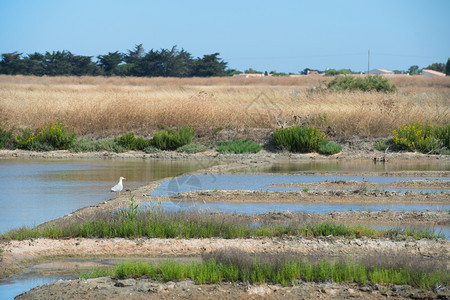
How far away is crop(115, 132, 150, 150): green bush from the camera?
87.2 feet

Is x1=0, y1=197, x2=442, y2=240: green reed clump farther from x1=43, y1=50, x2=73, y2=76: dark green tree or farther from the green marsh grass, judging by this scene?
x1=43, y1=50, x2=73, y2=76: dark green tree

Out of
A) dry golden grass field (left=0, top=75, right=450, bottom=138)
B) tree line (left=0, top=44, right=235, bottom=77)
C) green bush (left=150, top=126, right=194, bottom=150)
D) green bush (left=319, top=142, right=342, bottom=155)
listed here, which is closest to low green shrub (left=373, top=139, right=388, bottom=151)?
dry golden grass field (left=0, top=75, right=450, bottom=138)

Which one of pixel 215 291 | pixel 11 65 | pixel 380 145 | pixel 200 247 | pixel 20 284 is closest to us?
pixel 215 291

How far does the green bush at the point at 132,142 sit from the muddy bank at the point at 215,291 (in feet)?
61.9

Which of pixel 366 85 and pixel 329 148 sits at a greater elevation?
pixel 366 85

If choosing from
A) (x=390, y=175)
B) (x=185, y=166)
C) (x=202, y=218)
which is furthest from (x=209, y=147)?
(x=202, y=218)

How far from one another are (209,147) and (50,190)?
38.7 ft

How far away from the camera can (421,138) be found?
84.4 feet

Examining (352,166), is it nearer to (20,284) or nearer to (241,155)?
(241,155)

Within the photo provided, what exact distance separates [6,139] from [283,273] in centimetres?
2192

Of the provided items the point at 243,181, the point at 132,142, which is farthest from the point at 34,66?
the point at 243,181

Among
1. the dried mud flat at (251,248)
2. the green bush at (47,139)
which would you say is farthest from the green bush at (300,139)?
the dried mud flat at (251,248)

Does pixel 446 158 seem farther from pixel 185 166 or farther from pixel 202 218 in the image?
pixel 202 218

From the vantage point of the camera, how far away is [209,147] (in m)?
27.1
